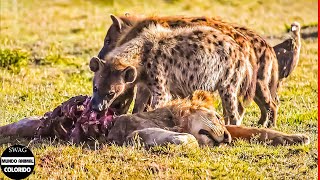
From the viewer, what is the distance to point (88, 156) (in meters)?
8.28

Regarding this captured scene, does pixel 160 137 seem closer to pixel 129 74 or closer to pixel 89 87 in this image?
pixel 129 74

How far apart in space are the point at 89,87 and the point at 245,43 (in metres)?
2.75

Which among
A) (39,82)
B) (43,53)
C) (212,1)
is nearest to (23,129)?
(39,82)

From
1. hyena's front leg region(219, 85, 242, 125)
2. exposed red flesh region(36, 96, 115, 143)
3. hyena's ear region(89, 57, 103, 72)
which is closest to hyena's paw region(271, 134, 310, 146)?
hyena's front leg region(219, 85, 242, 125)

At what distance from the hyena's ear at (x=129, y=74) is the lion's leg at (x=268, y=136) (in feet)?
3.23

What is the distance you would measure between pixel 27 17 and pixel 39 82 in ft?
22.7

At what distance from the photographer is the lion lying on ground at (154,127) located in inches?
335

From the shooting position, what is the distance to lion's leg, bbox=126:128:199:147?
830 cm

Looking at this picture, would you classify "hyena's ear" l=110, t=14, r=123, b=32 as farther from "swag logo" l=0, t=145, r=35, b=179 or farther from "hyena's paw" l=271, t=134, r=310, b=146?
"hyena's paw" l=271, t=134, r=310, b=146

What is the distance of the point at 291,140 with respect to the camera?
28.4ft

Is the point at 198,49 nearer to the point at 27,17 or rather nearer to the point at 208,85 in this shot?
the point at 208,85

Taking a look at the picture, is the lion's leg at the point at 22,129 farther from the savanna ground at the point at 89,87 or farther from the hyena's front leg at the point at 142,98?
the hyena's front leg at the point at 142,98

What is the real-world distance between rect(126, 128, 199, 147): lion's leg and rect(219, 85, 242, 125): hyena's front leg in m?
1.17

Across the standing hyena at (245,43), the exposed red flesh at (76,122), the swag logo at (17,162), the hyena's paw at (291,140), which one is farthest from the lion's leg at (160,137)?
the standing hyena at (245,43)
